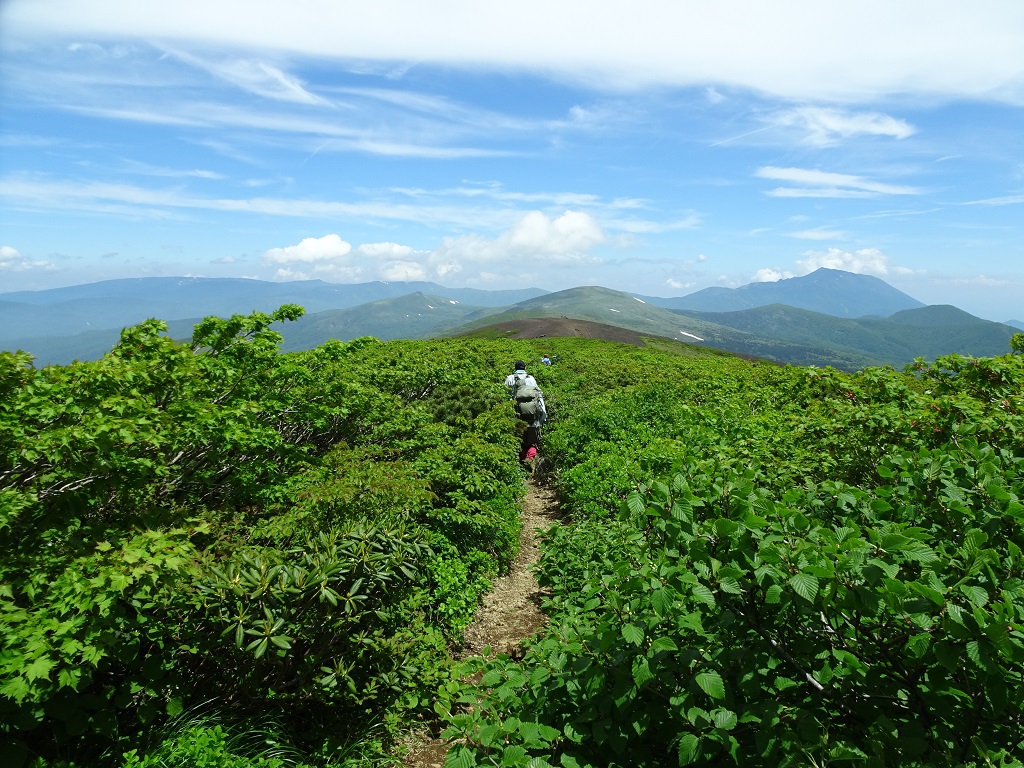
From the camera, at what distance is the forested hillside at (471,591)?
8.92ft

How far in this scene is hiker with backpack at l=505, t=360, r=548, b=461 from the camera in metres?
14.6

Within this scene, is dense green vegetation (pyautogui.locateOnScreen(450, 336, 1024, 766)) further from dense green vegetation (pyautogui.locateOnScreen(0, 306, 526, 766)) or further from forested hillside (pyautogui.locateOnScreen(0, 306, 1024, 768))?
dense green vegetation (pyautogui.locateOnScreen(0, 306, 526, 766))

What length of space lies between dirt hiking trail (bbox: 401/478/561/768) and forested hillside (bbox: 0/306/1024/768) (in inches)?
9.8

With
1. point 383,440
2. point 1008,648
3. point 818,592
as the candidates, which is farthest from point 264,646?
point 383,440

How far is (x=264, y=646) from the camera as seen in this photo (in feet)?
13.2

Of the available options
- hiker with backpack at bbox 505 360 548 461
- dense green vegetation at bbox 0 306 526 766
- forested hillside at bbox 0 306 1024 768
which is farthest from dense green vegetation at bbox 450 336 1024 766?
hiker with backpack at bbox 505 360 548 461

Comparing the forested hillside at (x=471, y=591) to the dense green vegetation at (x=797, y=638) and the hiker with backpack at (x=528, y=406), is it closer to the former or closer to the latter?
the dense green vegetation at (x=797, y=638)

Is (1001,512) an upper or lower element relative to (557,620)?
upper

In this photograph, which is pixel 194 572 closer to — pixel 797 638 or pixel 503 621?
pixel 797 638

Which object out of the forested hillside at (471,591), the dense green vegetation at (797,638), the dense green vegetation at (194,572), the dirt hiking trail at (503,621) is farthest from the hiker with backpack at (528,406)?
the dense green vegetation at (797,638)

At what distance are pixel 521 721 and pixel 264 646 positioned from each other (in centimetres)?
199

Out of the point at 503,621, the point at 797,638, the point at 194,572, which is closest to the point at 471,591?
the point at 503,621

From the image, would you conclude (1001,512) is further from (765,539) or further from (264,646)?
(264,646)

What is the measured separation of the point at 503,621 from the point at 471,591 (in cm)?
109
